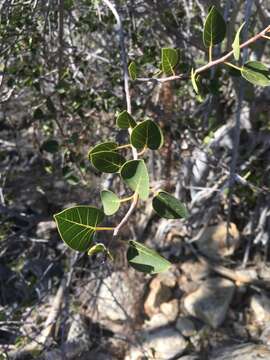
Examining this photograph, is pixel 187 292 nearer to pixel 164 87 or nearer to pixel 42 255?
pixel 42 255

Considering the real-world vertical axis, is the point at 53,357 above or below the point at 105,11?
below

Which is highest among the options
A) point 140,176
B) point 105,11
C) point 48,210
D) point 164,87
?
point 105,11

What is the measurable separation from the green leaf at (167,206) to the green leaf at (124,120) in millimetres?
167

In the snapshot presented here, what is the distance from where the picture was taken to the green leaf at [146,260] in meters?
0.96

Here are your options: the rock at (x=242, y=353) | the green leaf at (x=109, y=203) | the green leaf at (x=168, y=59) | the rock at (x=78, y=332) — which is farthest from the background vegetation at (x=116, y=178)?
the green leaf at (x=109, y=203)

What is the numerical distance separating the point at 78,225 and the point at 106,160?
169 mm

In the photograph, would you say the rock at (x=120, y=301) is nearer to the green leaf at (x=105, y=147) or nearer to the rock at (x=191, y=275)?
the rock at (x=191, y=275)

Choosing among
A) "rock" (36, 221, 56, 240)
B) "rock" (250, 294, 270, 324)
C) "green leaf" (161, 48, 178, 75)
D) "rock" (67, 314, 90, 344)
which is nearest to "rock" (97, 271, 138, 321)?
"rock" (67, 314, 90, 344)

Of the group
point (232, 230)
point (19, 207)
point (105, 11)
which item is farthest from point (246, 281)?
point (105, 11)

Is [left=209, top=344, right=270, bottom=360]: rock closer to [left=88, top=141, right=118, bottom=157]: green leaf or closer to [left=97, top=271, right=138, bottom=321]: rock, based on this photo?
[left=97, top=271, right=138, bottom=321]: rock

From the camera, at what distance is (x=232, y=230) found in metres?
2.88

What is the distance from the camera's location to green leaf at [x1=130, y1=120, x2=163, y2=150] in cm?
99

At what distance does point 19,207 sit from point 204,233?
108 centimetres

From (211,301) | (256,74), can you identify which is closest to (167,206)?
(256,74)
